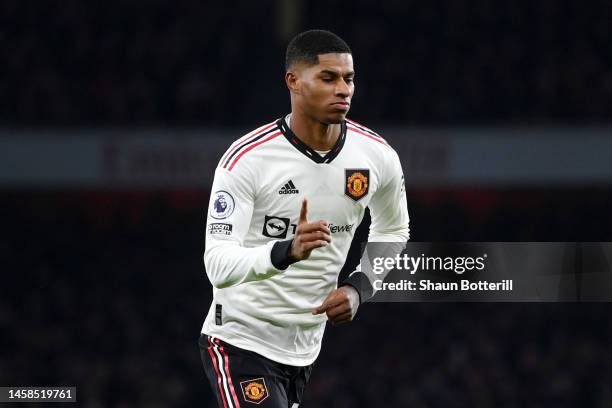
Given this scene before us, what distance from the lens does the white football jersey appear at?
422 cm

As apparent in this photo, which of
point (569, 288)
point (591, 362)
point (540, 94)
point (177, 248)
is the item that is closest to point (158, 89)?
point (177, 248)

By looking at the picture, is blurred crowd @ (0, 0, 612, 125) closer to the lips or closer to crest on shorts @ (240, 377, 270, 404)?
the lips

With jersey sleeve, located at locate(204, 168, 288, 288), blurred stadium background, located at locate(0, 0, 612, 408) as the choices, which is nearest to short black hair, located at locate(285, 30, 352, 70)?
jersey sleeve, located at locate(204, 168, 288, 288)

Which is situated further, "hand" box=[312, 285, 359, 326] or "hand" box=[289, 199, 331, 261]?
"hand" box=[312, 285, 359, 326]

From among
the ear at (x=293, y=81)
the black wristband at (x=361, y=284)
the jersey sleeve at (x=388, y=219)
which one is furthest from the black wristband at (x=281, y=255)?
the ear at (x=293, y=81)

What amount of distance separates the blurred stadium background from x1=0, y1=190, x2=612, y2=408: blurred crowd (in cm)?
3

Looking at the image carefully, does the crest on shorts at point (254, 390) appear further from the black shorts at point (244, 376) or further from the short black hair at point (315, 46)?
the short black hair at point (315, 46)

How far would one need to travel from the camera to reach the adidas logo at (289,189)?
4.31 meters

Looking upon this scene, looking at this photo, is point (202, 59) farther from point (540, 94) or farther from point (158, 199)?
point (540, 94)

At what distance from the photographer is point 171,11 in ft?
52.2

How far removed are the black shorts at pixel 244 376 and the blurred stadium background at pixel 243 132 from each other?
7.33 meters

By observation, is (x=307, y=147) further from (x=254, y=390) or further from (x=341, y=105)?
(x=254, y=390)

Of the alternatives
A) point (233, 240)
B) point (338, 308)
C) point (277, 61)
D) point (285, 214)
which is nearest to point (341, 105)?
point (285, 214)

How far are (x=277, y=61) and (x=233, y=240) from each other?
458 inches
